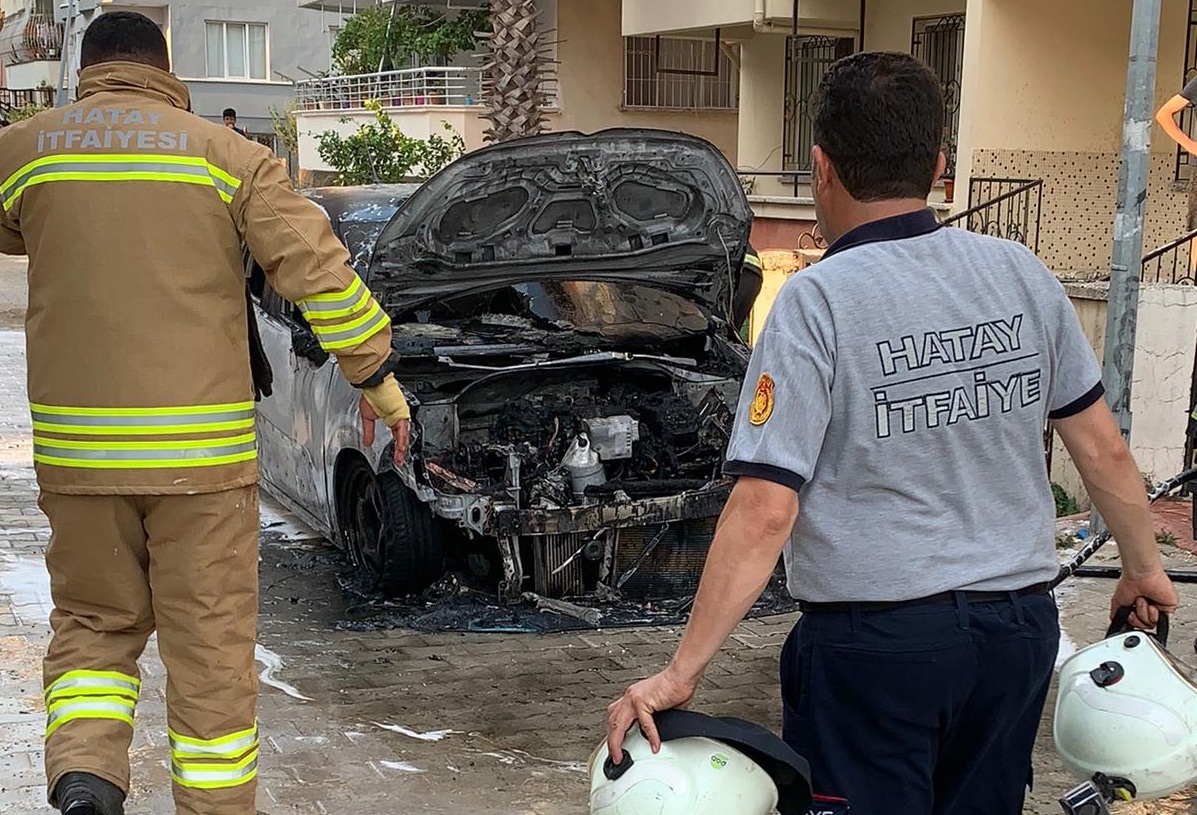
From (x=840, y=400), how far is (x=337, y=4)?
28.1 m

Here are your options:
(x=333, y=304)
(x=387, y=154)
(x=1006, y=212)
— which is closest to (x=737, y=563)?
(x=333, y=304)

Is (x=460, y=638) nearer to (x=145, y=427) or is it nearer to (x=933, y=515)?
(x=145, y=427)

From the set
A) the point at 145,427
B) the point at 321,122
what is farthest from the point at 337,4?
the point at 145,427

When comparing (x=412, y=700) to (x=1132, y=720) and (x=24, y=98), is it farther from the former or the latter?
(x=24, y=98)

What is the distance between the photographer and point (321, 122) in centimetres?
2519

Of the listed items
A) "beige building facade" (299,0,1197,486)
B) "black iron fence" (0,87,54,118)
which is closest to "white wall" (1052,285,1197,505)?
"beige building facade" (299,0,1197,486)

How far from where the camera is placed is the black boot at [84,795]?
318 centimetres

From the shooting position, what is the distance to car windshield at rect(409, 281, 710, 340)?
6934mm

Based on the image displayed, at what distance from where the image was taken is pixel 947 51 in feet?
45.9

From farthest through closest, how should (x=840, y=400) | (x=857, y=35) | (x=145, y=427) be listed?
(x=857, y=35)
(x=145, y=427)
(x=840, y=400)

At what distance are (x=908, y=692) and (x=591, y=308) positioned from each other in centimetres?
484

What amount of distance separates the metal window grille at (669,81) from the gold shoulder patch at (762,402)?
19.6m

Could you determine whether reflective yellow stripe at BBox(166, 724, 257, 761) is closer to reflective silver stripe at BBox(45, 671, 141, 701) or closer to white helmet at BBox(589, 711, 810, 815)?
reflective silver stripe at BBox(45, 671, 141, 701)

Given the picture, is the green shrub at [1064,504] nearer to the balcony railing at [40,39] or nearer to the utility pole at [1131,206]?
the utility pole at [1131,206]
